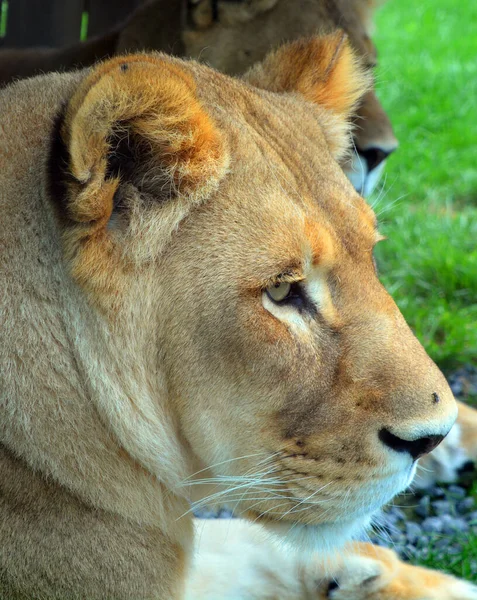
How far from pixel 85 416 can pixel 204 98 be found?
2.75ft

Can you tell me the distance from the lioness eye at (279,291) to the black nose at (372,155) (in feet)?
7.12

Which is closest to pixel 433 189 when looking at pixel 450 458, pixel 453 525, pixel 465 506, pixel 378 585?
pixel 450 458

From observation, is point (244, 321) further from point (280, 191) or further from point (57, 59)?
point (57, 59)

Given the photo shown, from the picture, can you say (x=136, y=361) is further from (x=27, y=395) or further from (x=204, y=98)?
(x=204, y=98)

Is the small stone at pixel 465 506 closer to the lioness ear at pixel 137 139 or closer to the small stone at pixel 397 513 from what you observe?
the small stone at pixel 397 513

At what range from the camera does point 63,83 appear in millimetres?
2393

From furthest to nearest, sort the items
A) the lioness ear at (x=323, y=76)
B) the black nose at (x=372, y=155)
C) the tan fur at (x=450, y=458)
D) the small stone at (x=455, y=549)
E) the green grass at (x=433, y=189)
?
the green grass at (x=433, y=189), the black nose at (x=372, y=155), the tan fur at (x=450, y=458), the small stone at (x=455, y=549), the lioness ear at (x=323, y=76)

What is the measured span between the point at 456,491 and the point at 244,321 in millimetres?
1800

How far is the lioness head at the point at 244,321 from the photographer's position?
6.75ft

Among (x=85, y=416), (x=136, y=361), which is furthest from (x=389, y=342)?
(x=85, y=416)

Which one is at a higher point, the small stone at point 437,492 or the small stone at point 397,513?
the small stone at point 437,492

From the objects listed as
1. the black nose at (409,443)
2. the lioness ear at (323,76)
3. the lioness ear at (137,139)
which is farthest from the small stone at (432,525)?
the lioness ear at (137,139)

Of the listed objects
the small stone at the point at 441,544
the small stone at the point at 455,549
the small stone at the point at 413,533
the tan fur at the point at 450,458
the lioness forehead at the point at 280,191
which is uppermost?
the lioness forehead at the point at 280,191

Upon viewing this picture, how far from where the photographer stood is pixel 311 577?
2.81 m
